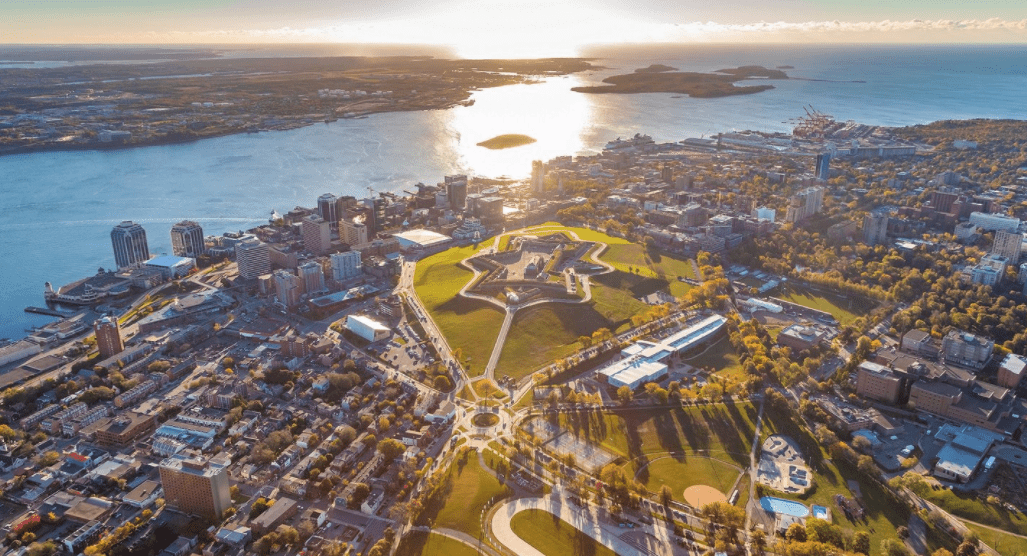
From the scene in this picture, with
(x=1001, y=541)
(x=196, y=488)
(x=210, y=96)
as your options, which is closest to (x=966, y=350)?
(x=1001, y=541)

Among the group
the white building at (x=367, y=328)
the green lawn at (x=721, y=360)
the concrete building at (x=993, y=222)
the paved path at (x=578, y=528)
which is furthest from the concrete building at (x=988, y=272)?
the white building at (x=367, y=328)

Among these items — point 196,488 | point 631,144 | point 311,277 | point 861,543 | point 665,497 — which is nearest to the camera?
point 861,543

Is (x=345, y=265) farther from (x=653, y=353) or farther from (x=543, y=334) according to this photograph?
(x=653, y=353)

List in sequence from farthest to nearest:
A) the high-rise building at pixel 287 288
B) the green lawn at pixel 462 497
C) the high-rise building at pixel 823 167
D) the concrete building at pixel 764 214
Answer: the high-rise building at pixel 823 167 < the concrete building at pixel 764 214 < the high-rise building at pixel 287 288 < the green lawn at pixel 462 497

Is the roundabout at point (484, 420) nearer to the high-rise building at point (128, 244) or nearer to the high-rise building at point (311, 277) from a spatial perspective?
the high-rise building at point (311, 277)

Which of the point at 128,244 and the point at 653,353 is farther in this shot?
the point at 128,244

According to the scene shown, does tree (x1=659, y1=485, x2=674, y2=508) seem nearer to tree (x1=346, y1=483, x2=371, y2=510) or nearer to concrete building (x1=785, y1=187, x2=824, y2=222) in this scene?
tree (x1=346, y1=483, x2=371, y2=510)

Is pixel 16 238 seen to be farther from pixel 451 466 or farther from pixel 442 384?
pixel 451 466

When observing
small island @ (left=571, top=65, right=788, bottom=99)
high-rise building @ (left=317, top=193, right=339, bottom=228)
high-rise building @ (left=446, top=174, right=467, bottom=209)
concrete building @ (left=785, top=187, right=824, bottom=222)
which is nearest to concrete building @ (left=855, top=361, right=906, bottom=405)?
concrete building @ (left=785, top=187, right=824, bottom=222)
